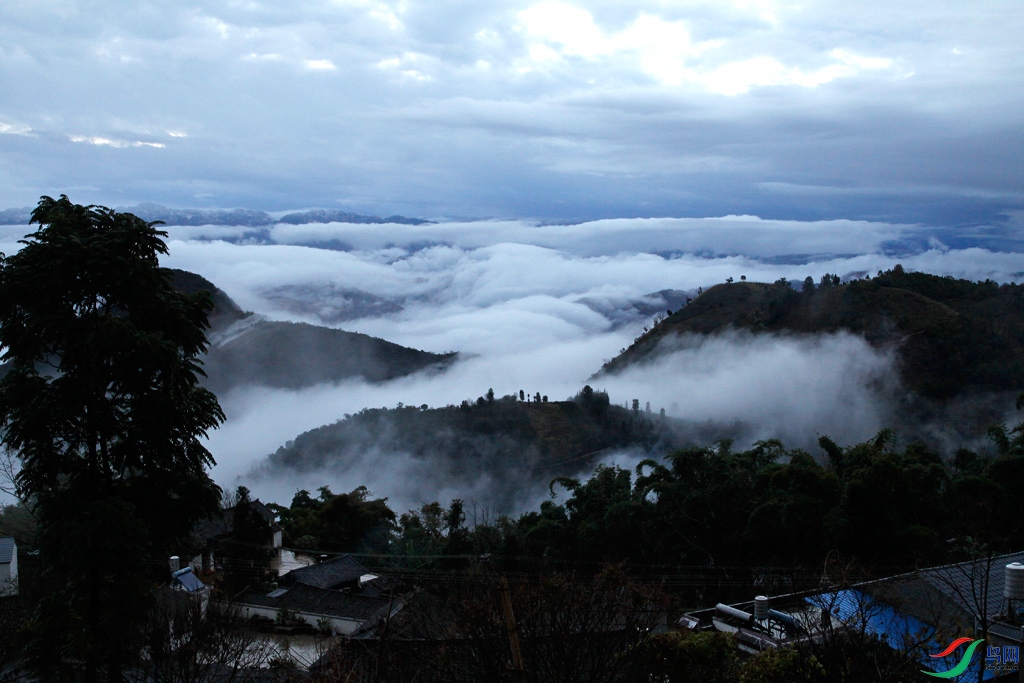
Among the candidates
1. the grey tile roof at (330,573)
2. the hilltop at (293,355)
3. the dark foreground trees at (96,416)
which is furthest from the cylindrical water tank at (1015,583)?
the hilltop at (293,355)

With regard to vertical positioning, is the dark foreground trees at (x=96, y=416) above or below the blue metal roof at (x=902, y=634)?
above

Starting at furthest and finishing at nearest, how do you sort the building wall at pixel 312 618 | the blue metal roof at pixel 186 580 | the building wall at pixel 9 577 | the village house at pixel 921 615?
the building wall at pixel 312 618 → the blue metal roof at pixel 186 580 → the building wall at pixel 9 577 → the village house at pixel 921 615

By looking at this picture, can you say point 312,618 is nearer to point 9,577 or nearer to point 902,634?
point 9,577

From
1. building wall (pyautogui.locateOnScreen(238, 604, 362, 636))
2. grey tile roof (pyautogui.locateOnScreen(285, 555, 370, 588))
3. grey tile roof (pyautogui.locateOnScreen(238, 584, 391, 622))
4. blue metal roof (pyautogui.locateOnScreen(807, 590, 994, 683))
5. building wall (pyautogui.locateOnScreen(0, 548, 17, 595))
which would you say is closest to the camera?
blue metal roof (pyautogui.locateOnScreen(807, 590, 994, 683))

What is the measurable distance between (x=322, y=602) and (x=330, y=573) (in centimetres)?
316

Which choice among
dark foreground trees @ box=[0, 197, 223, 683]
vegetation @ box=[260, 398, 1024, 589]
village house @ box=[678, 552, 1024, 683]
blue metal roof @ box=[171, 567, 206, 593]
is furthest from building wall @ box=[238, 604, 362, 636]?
dark foreground trees @ box=[0, 197, 223, 683]

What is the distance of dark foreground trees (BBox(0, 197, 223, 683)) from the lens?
7.98m

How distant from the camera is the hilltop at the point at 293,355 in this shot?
6838 cm

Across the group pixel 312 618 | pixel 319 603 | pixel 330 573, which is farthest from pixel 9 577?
pixel 330 573

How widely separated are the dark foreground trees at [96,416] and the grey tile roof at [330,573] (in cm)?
1429

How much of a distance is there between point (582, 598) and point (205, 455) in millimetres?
4646

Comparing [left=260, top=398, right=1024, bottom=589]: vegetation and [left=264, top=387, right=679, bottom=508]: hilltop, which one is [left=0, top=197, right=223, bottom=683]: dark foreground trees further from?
[left=264, top=387, right=679, bottom=508]: hilltop

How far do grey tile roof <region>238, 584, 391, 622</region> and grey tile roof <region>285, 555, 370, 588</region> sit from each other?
3.59ft

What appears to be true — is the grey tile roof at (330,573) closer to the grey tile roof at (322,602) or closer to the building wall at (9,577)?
the grey tile roof at (322,602)
